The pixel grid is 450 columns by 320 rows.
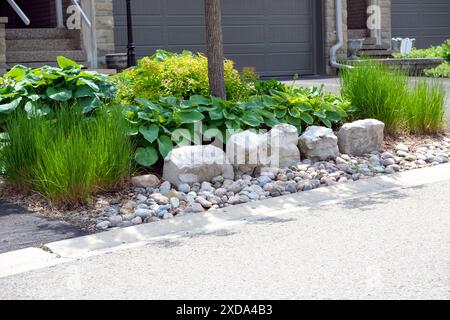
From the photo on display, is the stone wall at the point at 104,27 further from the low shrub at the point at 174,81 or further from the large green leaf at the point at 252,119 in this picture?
the large green leaf at the point at 252,119

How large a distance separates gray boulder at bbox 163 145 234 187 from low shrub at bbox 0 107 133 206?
41 centimetres

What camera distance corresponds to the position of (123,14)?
54.8 ft

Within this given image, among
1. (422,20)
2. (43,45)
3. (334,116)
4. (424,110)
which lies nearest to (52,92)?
(334,116)

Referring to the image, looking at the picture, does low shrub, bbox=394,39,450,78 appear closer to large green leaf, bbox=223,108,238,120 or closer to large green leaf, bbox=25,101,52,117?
large green leaf, bbox=223,108,238,120

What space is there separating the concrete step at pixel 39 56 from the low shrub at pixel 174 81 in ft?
19.3

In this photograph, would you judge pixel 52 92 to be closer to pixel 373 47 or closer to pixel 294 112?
pixel 294 112

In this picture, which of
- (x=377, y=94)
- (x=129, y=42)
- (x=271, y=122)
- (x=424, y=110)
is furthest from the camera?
(x=129, y=42)

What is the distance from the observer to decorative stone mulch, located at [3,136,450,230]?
646 centimetres

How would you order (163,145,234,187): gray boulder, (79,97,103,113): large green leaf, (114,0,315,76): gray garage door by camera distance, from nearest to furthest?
(163,145,234,187): gray boulder < (79,97,103,113): large green leaf < (114,0,315,76): gray garage door

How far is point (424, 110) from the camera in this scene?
30.4 ft

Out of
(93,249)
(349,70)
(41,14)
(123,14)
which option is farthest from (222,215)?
(41,14)

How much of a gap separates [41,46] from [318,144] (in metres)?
8.62

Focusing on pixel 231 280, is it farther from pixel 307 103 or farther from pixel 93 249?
pixel 307 103

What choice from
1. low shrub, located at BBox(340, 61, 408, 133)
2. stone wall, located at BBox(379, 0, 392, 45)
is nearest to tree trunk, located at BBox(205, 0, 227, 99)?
low shrub, located at BBox(340, 61, 408, 133)
